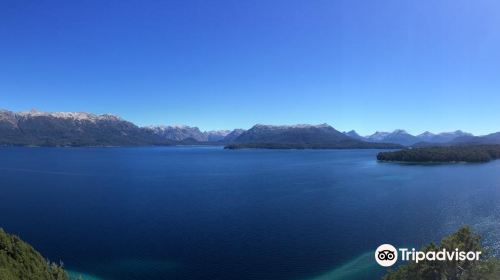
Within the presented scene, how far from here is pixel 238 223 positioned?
65250 millimetres

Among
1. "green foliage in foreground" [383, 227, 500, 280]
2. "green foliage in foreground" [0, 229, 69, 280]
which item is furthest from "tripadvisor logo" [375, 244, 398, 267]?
"green foliage in foreground" [0, 229, 69, 280]

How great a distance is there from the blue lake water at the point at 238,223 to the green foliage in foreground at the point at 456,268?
15.0m

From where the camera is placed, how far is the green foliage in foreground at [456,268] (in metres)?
26.1

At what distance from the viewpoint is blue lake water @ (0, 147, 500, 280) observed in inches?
1833

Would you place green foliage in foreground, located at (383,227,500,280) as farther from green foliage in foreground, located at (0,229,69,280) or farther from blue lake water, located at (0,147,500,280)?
green foliage in foreground, located at (0,229,69,280)

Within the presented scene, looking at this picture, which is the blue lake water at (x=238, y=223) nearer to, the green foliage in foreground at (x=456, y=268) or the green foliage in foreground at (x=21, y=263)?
the green foliage in foreground at (x=21, y=263)

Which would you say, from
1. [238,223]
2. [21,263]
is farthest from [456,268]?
[238,223]

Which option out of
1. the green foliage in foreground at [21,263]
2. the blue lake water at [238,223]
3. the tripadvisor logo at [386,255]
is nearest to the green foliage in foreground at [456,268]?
the tripadvisor logo at [386,255]

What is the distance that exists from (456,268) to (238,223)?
41.6m

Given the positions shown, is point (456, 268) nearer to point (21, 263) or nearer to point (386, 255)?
point (386, 255)

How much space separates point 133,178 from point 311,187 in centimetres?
6258

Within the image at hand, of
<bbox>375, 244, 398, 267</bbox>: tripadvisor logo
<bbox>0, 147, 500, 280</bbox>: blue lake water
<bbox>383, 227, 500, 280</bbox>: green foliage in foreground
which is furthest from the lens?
<bbox>0, 147, 500, 280</bbox>: blue lake water

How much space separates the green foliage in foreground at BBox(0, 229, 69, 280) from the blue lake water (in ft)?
41.2

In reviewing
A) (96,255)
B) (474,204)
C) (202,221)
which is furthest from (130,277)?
(474,204)
